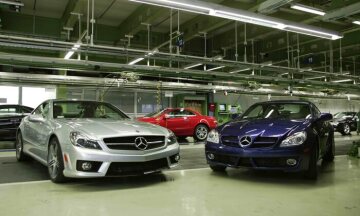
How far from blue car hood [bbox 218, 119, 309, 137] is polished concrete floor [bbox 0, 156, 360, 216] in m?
0.66

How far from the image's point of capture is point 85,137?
3.74 m

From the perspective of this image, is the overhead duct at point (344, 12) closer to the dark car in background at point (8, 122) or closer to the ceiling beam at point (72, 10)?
the ceiling beam at point (72, 10)

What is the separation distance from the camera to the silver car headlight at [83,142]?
3712mm

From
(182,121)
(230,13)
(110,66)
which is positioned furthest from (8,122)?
(230,13)

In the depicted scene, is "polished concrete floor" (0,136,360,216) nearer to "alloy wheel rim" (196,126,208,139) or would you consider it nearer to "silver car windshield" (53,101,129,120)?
"silver car windshield" (53,101,129,120)

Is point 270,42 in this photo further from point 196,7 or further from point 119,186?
point 119,186

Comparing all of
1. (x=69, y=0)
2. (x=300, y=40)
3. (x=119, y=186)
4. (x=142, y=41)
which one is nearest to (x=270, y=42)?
(x=300, y=40)

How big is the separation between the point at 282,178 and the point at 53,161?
314 cm

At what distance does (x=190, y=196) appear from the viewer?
353 centimetres

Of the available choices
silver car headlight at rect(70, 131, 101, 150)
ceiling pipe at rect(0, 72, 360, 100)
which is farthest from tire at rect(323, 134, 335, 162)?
ceiling pipe at rect(0, 72, 360, 100)

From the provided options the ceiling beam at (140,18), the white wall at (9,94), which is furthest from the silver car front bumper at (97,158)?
the white wall at (9,94)

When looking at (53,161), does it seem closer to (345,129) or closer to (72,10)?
(72,10)

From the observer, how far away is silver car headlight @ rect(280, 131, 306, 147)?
409cm

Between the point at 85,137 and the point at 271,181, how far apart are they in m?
2.53
